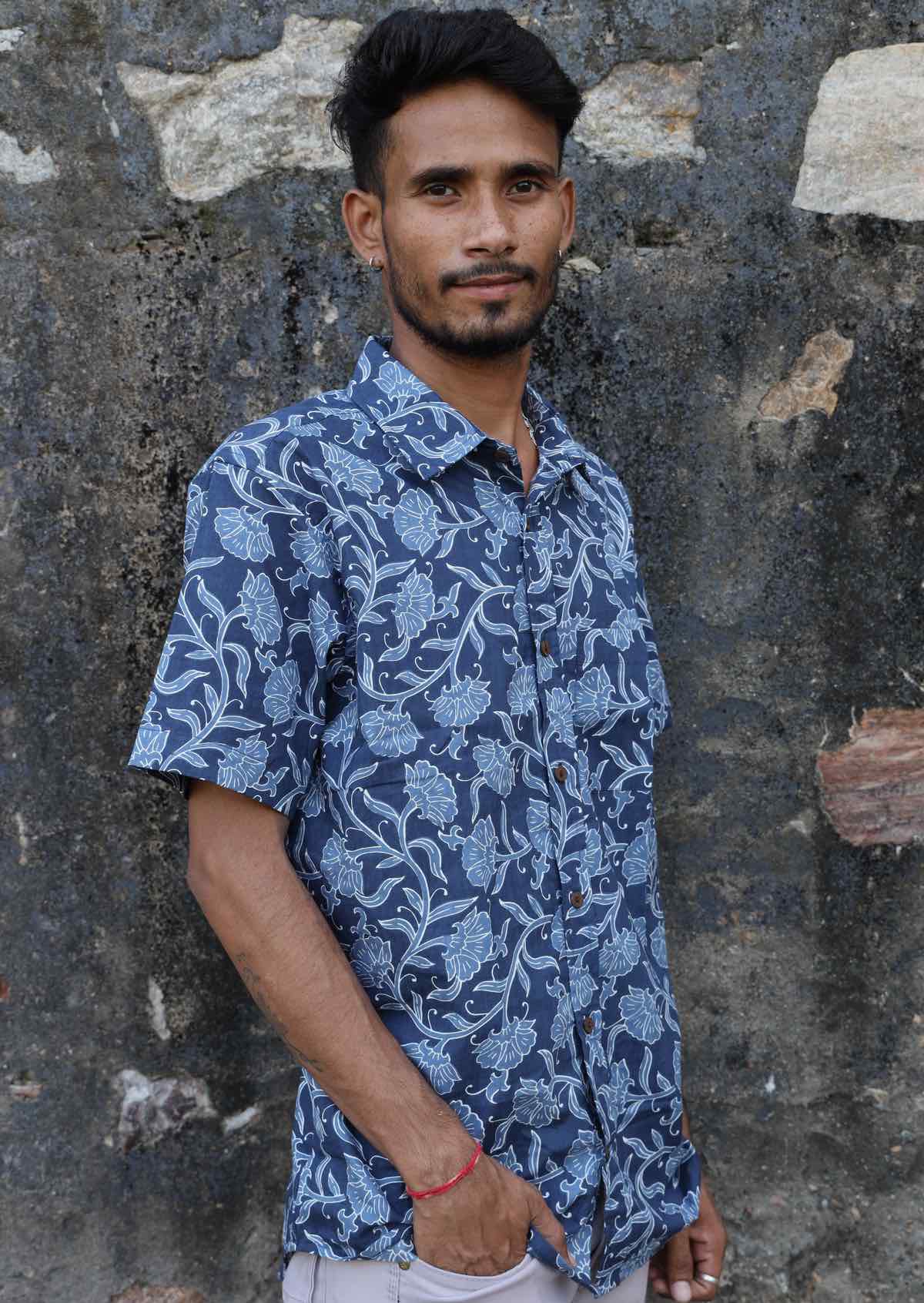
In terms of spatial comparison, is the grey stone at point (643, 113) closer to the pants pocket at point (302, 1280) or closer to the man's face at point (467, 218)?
the man's face at point (467, 218)

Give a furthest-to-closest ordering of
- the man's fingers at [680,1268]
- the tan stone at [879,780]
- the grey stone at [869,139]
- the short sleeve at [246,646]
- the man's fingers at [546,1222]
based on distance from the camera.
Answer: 1. the tan stone at [879,780]
2. the grey stone at [869,139]
3. the man's fingers at [680,1268]
4. the man's fingers at [546,1222]
5. the short sleeve at [246,646]

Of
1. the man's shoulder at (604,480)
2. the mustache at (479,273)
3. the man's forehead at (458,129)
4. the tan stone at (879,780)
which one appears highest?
the man's forehead at (458,129)

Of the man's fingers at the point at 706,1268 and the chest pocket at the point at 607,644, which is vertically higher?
the chest pocket at the point at 607,644

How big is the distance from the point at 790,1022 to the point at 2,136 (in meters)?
2.07

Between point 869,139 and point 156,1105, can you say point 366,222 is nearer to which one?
point 869,139

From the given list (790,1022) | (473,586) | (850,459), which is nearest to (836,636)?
(850,459)

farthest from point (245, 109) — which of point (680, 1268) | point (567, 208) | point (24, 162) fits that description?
point (680, 1268)

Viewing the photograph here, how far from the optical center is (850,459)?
1.93 meters

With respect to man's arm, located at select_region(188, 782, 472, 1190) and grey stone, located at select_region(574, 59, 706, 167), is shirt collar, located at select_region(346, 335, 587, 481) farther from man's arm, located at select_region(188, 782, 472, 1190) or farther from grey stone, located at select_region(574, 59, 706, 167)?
grey stone, located at select_region(574, 59, 706, 167)

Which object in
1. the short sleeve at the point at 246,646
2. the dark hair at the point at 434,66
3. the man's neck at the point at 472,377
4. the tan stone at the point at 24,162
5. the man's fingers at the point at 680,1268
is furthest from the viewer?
the tan stone at the point at 24,162

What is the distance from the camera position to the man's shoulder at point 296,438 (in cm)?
118

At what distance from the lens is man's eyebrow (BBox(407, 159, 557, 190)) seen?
1.33m

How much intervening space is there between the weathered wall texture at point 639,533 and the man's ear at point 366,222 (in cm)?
40

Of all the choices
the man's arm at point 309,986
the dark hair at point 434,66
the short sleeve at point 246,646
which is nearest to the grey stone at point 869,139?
the dark hair at point 434,66
